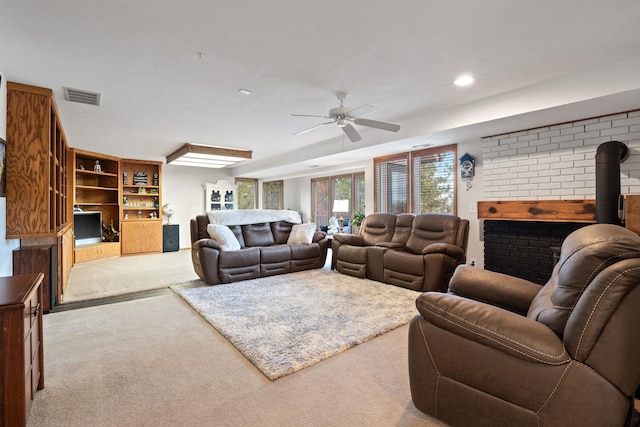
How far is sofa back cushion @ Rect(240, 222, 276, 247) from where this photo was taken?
5.06 metres

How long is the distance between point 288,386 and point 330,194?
6999 millimetres

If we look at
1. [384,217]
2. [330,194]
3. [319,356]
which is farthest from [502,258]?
[330,194]

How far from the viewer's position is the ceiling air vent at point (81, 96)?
317 cm

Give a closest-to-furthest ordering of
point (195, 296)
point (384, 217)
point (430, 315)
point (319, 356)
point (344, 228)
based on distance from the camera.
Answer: point (430, 315)
point (319, 356)
point (195, 296)
point (384, 217)
point (344, 228)

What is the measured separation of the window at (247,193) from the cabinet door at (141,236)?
253cm

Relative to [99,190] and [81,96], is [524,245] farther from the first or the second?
[99,190]

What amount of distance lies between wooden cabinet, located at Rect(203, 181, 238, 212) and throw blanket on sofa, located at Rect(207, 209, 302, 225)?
378 centimetres

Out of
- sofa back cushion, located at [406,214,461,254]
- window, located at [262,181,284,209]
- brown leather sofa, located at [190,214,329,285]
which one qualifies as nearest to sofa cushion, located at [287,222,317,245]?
brown leather sofa, located at [190,214,329,285]

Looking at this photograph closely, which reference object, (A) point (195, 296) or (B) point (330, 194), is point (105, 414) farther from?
(B) point (330, 194)

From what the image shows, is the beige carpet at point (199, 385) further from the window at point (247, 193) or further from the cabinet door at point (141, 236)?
the window at point (247, 193)

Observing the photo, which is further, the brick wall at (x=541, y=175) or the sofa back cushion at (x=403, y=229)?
the sofa back cushion at (x=403, y=229)

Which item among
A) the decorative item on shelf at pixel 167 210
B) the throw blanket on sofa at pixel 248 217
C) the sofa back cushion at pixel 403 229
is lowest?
the sofa back cushion at pixel 403 229

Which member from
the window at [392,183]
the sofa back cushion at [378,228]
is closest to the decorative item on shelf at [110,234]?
the sofa back cushion at [378,228]

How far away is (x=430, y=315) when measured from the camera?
1.49 metres
